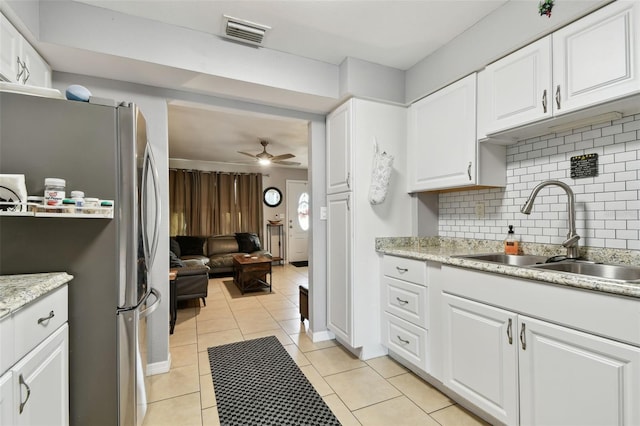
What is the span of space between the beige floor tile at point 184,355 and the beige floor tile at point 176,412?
502mm

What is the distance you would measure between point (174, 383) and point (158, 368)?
234mm

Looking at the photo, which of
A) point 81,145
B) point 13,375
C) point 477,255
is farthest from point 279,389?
point 81,145

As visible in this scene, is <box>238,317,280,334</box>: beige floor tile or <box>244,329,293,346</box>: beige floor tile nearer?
<box>244,329,293,346</box>: beige floor tile

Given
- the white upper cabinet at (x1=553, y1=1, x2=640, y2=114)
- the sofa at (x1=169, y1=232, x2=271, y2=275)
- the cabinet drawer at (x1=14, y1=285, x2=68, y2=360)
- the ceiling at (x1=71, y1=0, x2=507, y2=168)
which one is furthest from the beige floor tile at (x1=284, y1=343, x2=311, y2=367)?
the sofa at (x1=169, y1=232, x2=271, y2=275)

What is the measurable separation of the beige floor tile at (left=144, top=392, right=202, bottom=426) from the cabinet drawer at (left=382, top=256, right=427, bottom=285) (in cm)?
156

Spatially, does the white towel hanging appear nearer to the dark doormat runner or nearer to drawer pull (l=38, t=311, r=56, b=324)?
the dark doormat runner

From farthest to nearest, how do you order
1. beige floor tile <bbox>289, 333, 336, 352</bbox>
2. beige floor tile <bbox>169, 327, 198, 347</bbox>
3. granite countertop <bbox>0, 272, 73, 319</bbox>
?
beige floor tile <bbox>169, 327, 198, 347</bbox>, beige floor tile <bbox>289, 333, 336, 352</bbox>, granite countertop <bbox>0, 272, 73, 319</bbox>

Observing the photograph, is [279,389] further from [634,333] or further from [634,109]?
[634,109]

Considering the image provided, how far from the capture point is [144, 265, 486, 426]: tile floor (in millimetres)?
1737

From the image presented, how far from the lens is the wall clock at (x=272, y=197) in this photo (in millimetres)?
7374

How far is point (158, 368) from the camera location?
2248 mm

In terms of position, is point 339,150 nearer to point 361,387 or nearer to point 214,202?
point 361,387

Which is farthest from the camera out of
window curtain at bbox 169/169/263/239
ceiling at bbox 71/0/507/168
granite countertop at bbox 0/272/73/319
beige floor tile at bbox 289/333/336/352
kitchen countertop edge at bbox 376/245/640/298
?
window curtain at bbox 169/169/263/239

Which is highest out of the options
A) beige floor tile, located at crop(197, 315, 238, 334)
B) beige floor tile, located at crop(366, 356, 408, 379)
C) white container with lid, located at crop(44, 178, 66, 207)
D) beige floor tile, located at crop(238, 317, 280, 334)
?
white container with lid, located at crop(44, 178, 66, 207)
